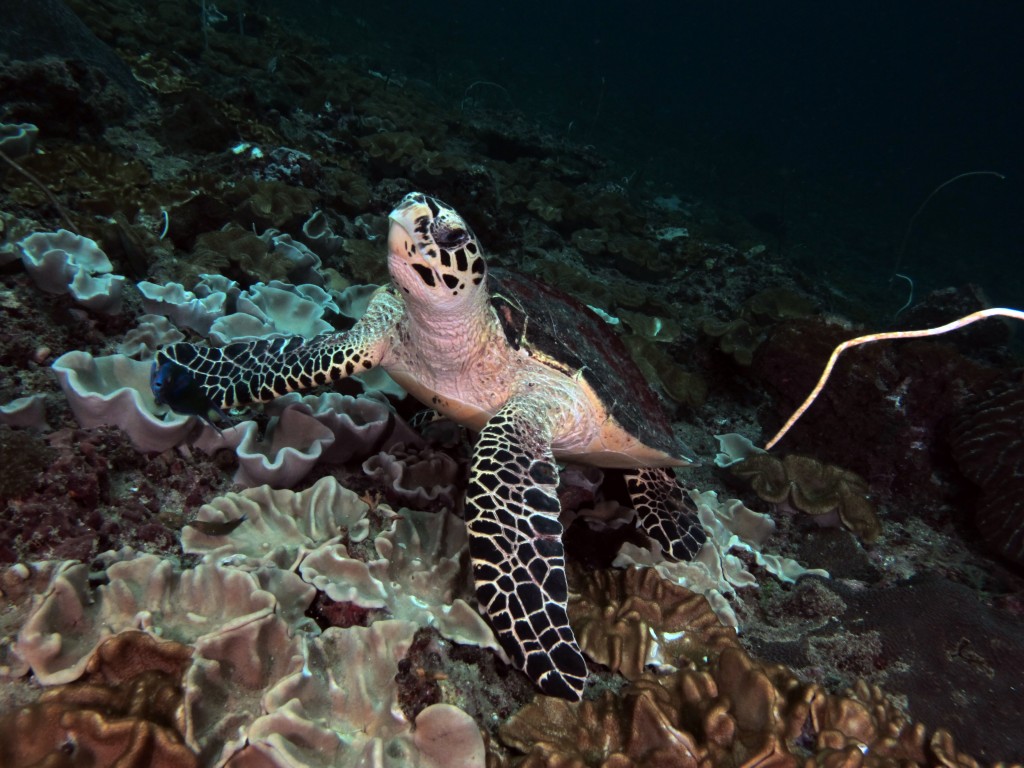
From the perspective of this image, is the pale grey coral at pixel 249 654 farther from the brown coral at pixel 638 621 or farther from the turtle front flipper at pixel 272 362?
the turtle front flipper at pixel 272 362

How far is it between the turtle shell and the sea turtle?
0.01m

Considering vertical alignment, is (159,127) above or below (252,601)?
below

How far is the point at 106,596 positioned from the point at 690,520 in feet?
10.8

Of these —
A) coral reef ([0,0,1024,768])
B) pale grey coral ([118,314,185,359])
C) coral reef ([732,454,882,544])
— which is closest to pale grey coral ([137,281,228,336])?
coral reef ([0,0,1024,768])

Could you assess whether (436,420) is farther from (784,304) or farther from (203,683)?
(784,304)

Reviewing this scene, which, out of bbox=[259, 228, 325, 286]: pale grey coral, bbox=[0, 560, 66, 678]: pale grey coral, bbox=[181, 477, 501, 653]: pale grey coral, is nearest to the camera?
bbox=[0, 560, 66, 678]: pale grey coral

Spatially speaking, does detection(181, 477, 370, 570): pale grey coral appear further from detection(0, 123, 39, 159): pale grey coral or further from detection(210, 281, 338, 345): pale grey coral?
detection(0, 123, 39, 159): pale grey coral

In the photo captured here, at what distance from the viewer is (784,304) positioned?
8625 millimetres

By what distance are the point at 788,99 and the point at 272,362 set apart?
107 meters

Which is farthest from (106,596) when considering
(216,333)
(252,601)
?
(216,333)

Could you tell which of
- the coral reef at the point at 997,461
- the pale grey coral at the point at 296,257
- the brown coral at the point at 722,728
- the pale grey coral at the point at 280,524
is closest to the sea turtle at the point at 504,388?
the brown coral at the point at 722,728

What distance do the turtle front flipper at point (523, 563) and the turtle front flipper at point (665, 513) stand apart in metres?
1.26

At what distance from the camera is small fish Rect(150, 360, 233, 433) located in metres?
2.85

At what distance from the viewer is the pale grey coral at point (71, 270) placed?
3186 mm
